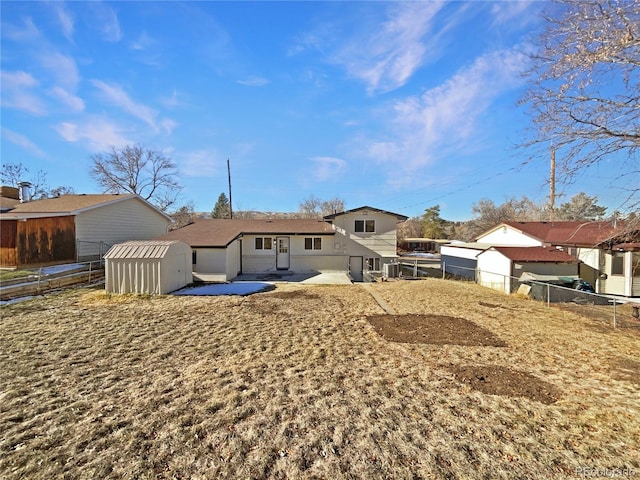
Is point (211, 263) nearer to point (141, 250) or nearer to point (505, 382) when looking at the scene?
point (141, 250)

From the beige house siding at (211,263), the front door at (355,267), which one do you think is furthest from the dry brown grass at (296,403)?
the front door at (355,267)

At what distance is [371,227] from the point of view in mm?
19391

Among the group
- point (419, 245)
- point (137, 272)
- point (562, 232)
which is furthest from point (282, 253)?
point (419, 245)

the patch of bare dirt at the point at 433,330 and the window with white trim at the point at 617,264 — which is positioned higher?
the window with white trim at the point at 617,264

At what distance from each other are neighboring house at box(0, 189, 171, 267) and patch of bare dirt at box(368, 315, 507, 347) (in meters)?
15.8

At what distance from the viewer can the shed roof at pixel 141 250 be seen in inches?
464

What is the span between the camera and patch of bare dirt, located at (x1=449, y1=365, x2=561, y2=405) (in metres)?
4.44

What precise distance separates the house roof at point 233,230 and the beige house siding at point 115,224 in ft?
10.2

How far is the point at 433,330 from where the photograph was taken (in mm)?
7809

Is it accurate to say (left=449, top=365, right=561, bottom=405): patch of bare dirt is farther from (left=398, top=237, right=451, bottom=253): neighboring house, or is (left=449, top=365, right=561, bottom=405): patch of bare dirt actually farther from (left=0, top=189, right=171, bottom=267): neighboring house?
(left=398, top=237, right=451, bottom=253): neighboring house

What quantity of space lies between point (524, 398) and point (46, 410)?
22.1ft

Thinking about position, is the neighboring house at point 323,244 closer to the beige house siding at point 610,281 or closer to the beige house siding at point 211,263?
the beige house siding at point 211,263

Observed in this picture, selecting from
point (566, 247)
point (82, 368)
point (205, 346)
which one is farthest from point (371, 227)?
point (82, 368)

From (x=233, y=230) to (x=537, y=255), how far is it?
18.1 meters
